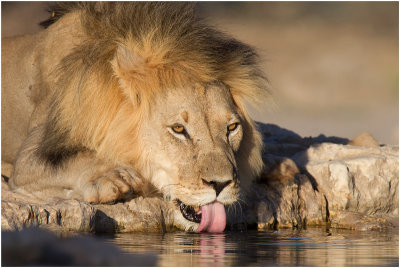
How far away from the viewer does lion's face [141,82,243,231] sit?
6.55 m

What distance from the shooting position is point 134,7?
7.39 meters

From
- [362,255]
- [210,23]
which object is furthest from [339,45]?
[362,255]

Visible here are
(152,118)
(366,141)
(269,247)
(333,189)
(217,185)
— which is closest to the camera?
(269,247)

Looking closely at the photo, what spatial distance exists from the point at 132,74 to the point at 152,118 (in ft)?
1.26

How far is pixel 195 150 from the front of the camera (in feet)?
22.2

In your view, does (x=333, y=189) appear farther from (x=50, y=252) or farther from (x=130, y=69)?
(x=50, y=252)

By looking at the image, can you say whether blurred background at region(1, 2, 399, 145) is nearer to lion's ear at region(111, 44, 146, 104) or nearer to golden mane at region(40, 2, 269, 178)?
golden mane at region(40, 2, 269, 178)

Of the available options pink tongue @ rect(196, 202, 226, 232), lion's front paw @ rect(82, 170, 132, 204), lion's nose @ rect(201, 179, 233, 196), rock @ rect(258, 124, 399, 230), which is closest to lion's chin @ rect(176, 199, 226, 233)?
pink tongue @ rect(196, 202, 226, 232)

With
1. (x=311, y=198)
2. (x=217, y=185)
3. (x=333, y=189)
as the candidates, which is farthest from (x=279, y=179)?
(x=217, y=185)

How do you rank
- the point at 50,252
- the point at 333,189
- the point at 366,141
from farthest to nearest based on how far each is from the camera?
1. the point at 366,141
2. the point at 333,189
3. the point at 50,252

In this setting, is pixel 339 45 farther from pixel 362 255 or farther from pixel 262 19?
pixel 362 255

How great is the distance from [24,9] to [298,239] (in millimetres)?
9449

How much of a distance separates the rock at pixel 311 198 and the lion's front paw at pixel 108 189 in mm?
75

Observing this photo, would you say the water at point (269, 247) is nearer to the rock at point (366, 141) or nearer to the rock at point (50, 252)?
the rock at point (50, 252)
